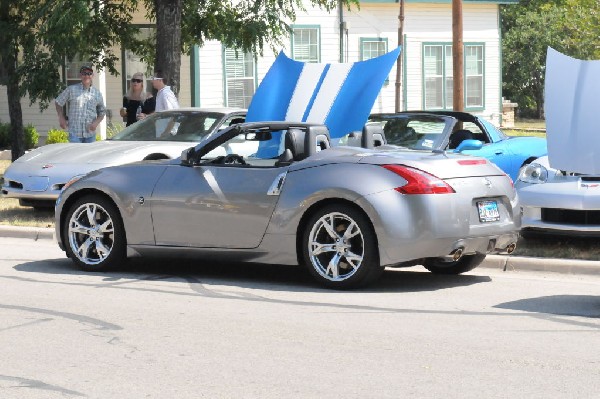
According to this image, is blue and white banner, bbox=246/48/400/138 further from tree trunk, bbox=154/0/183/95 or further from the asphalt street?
tree trunk, bbox=154/0/183/95

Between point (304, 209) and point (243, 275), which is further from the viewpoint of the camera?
point (243, 275)

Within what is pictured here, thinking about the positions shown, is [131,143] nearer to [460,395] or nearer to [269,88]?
[269,88]

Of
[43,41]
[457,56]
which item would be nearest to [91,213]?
[43,41]

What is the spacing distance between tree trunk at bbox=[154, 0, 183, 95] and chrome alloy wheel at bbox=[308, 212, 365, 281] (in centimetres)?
1010

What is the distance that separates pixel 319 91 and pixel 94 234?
3345mm

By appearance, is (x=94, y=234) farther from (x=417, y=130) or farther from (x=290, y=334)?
(x=417, y=130)

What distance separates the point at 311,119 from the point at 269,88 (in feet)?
2.04

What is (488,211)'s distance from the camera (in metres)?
9.59

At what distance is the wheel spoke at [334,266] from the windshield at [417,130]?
169 inches

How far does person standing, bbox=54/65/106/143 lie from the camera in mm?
17297

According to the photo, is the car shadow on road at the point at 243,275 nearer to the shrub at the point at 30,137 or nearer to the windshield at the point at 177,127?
the windshield at the point at 177,127

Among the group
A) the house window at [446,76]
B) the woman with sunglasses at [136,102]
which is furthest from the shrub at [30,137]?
the house window at [446,76]

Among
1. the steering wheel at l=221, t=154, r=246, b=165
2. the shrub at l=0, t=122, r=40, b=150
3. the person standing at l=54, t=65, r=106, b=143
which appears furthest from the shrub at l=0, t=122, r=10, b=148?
the steering wheel at l=221, t=154, r=246, b=165

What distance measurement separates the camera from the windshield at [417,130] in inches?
538
